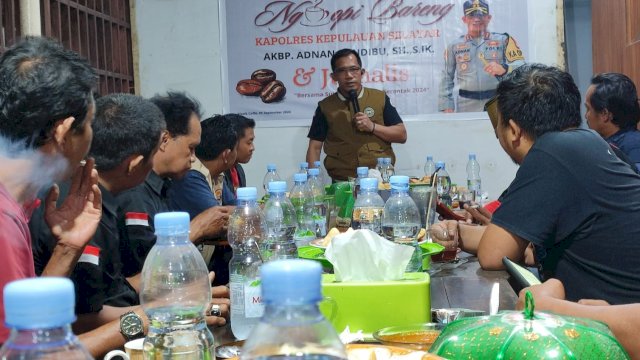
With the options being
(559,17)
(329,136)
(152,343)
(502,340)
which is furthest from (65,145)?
(559,17)

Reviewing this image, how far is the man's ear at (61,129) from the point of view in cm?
141

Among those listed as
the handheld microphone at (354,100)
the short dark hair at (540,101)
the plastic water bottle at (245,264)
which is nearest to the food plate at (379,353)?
the plastic water bottle at (245,264)

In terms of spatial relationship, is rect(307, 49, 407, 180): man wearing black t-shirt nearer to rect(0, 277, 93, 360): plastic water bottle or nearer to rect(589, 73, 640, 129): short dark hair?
rect(589, 73, 640, 129): short dark hair

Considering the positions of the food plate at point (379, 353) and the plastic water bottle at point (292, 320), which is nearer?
the plastic water bottle at point (292, 320)

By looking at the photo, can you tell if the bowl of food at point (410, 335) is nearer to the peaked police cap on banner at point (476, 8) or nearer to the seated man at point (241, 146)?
the seated man at point (241, 146)

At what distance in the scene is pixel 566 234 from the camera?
187 centimetres

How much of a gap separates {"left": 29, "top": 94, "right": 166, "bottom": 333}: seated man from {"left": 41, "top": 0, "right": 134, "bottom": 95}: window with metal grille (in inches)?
92.2

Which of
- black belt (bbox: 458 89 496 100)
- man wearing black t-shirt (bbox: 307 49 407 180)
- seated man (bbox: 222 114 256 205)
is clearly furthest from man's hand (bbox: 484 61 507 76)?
seated man (bbox: 222 114 256 205)

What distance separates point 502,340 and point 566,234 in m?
1.06

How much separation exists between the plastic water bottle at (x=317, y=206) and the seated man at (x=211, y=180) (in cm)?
38

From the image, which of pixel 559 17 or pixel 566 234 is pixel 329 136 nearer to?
pixel 559 17

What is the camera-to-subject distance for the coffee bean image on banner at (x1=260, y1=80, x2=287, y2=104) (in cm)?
589

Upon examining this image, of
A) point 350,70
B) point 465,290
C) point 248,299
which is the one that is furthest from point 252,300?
point 350,70

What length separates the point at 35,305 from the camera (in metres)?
0.55
